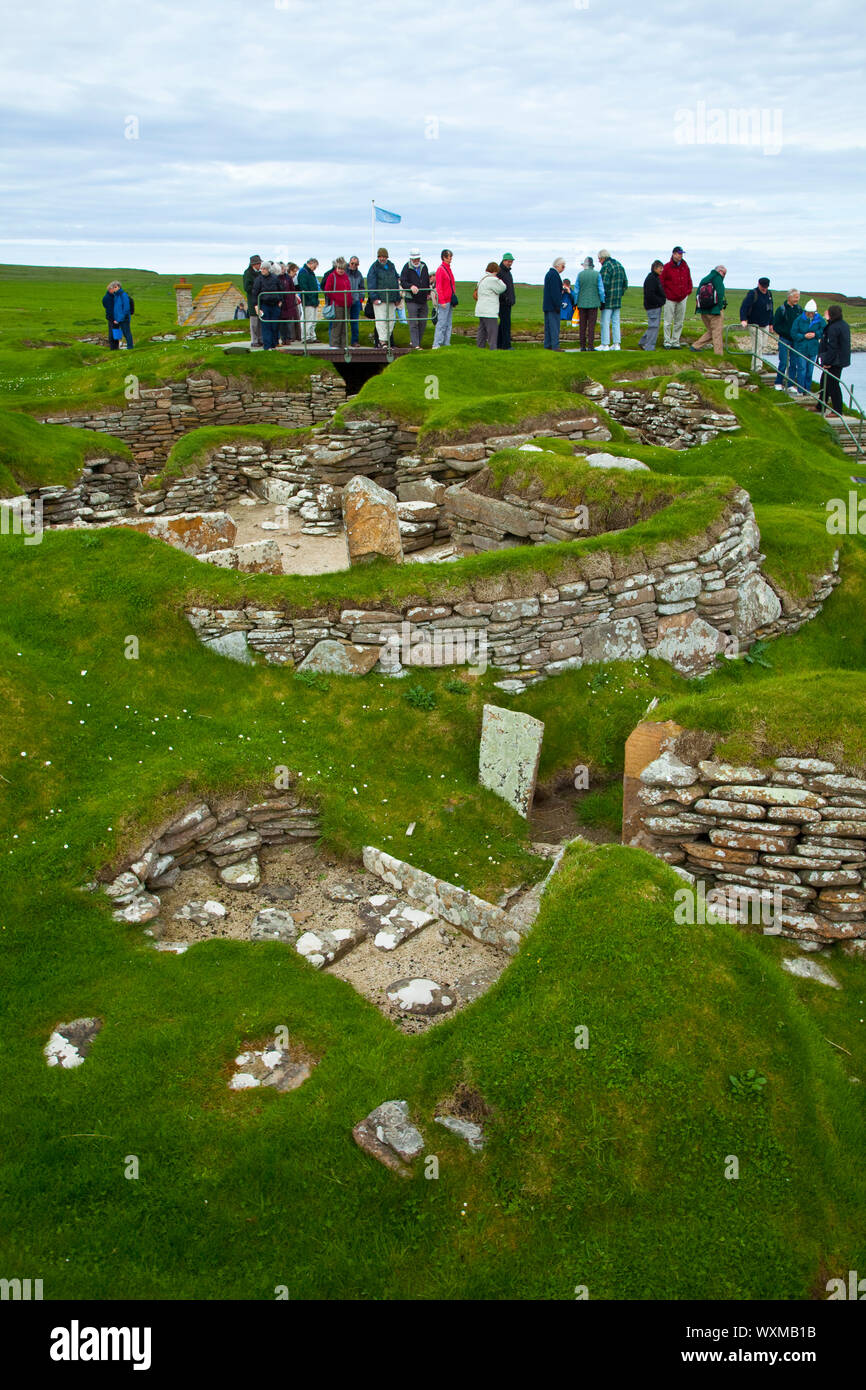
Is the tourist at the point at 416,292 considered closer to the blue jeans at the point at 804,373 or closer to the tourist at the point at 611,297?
the tourist at the point at 611,297

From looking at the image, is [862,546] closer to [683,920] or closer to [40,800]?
[683,920]

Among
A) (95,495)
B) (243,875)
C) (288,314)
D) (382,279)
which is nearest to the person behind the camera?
(243,875)

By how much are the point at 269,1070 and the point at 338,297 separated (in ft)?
76.3

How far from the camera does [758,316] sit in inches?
1012

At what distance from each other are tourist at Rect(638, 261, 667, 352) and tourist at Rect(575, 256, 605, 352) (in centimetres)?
125

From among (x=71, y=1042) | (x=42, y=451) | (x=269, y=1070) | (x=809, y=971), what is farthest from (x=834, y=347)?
(x=71, y=1042)

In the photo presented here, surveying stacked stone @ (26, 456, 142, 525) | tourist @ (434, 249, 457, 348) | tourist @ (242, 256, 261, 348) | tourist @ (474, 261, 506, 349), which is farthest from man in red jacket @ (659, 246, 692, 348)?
stacked stone @ (26, 456, 142, 525)

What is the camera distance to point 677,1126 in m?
6.84

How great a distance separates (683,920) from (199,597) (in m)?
7.95

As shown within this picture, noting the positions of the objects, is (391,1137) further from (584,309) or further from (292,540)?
(584,309)

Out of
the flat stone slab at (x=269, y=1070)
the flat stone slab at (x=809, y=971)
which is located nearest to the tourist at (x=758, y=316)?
the flat stone slab at (x=809, y=971)

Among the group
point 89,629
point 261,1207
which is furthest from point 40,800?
point 261,1207

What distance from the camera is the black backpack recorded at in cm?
2366

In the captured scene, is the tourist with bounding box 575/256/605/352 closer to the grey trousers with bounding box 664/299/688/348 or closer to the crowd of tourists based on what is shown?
the crowd of tourists
